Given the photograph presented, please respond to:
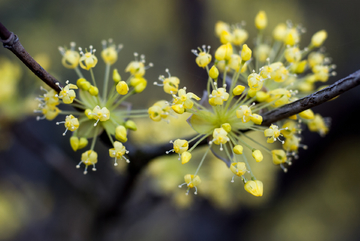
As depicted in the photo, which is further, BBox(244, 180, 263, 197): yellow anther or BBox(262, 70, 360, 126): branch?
BBox(244, 180, 263, 197): yellow anther

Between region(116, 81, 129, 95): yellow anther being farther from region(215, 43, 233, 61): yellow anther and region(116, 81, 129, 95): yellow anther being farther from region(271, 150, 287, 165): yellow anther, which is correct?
region(271, 150, 287, 165): yellow anther

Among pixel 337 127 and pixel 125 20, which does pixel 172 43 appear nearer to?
pixel 125 20

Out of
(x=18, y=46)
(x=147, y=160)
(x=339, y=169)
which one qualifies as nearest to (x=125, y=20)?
(x=147, y=160)

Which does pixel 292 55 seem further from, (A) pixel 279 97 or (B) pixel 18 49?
(B) pixel 18 49

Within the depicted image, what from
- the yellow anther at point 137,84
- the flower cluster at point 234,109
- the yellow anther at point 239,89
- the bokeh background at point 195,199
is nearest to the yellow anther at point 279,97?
the flower cluster at point 234,109

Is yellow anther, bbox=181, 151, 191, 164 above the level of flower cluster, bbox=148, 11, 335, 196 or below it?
below

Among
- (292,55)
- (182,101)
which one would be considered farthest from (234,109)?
(292,55)

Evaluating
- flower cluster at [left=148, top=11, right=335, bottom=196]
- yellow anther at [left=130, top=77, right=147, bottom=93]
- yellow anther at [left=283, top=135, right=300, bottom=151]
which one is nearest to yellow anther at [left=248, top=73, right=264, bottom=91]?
flower cluster at [left=148, top=11, right=335, bottom=196]
